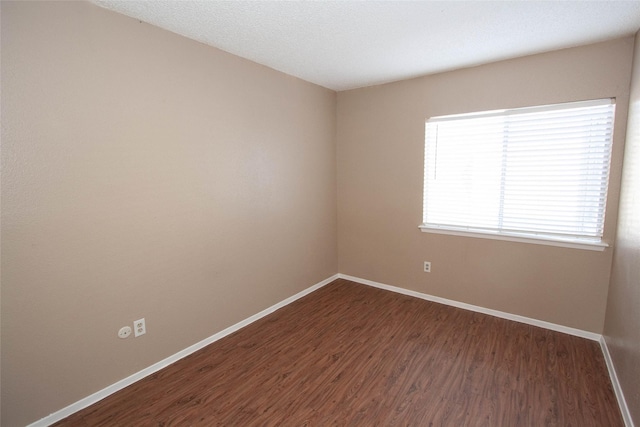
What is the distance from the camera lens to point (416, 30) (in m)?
2.12

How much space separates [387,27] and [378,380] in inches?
98.8

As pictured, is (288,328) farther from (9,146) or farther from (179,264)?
(9,146)

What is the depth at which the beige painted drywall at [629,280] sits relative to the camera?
1719 millimetres

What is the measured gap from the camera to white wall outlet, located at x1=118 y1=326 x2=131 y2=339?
205 cm

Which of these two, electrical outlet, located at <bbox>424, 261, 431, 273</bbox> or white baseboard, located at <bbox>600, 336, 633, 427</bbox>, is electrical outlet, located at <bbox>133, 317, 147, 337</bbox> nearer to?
electrical outlet, located at <bbox>424, 261, 431, 273</bbox>

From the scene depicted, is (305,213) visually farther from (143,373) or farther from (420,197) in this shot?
(143,373)

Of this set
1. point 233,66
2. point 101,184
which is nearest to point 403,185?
point 233,66

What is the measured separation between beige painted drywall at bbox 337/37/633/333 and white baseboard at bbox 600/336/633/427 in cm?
23

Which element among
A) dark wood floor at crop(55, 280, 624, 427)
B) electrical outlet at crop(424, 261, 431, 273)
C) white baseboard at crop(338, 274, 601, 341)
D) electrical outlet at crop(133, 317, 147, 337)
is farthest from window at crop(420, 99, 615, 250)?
electrical outlet at crop(133, 317, 147, 337)

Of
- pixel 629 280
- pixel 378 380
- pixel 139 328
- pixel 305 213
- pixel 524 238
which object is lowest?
pixel 378 380

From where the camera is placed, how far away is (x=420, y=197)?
11.1ft

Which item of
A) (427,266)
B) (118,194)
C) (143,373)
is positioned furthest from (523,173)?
(143,373)

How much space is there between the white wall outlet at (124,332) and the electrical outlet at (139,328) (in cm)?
4

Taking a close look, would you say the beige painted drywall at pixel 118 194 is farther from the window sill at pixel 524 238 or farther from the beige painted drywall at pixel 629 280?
the beige painted drywall at pixel 629 280
